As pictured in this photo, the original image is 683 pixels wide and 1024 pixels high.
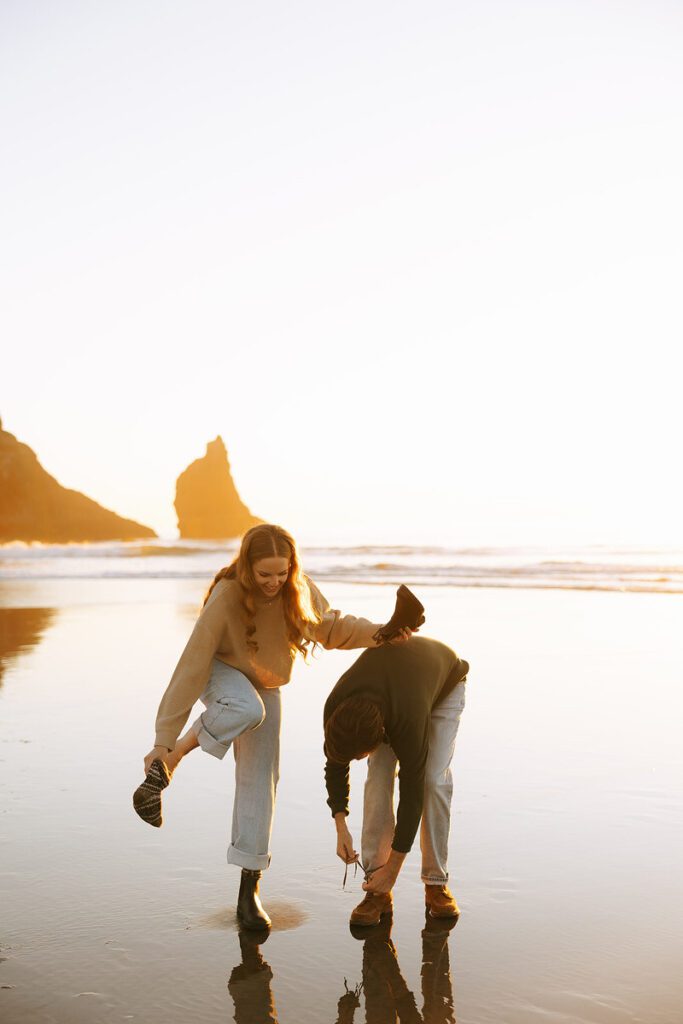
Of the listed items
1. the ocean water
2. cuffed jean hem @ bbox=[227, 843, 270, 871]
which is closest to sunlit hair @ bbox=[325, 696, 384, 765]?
cuffed jean hem @ bbox=[227, 843, 270, 871]

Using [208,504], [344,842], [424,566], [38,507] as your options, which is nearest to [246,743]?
[344,842]

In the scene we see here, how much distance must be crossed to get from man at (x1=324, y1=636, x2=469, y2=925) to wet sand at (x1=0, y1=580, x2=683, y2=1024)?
0.17 m

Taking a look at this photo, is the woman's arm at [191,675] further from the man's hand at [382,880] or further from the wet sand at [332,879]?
the man's hand at [382,880]

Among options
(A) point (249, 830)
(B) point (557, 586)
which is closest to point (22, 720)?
(A) point (249, 830)

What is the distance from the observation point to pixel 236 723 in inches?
143

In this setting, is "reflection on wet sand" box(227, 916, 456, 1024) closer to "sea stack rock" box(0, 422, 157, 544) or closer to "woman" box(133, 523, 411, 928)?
"woman" box(133, 523, 411, 928)

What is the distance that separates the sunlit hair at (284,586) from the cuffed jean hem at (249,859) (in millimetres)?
736

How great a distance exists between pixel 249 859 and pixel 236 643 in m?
0.77

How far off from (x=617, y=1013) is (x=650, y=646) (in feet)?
26.2

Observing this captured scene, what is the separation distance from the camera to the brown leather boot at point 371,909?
3496 millimetres

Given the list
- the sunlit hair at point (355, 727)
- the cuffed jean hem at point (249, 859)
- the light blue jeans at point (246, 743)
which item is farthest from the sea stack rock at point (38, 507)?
the sunlit hair at point (355, 727)

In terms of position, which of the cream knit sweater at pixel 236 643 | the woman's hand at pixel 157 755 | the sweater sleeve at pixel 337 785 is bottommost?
the sweater sleeve at pixel 337 785

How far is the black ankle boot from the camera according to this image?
3482 mm

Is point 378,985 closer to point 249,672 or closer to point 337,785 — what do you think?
point 337,785
